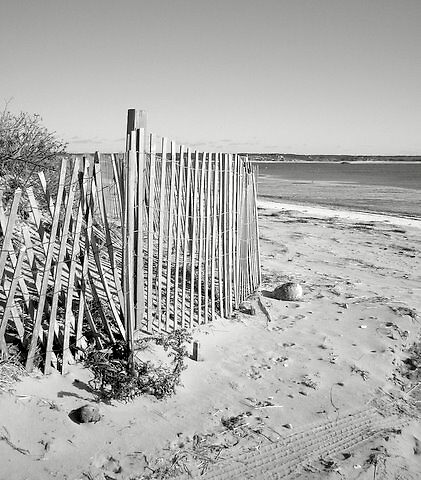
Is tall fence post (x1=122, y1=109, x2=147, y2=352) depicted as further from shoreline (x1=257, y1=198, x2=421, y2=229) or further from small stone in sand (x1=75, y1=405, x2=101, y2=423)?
shoreline (x1=257, y1=198, x2=421, y2=229)

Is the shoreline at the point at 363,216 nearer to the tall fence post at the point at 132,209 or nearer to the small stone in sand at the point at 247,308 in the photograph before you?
the small stone in sand at the point at 247,308

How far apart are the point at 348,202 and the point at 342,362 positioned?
20.3m

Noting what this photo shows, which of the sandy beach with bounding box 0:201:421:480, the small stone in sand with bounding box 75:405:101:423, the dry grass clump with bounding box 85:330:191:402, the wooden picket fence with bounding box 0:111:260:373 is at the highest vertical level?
the wooden picket fence with bounding box 0:111:260:373

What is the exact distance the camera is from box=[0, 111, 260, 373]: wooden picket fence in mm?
3351

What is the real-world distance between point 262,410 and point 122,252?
67.7 inches

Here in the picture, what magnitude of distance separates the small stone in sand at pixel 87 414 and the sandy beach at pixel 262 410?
0.04 m

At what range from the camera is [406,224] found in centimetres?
1552

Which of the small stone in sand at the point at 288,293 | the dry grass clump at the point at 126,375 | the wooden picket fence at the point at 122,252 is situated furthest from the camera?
the small stone in sand at the point at 288,293

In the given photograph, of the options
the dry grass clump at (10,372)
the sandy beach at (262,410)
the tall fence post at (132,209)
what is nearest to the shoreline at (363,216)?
the sandy beach at (262,410)

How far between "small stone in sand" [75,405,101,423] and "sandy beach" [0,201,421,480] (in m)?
0.04

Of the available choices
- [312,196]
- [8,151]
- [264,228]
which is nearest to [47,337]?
[8,151]

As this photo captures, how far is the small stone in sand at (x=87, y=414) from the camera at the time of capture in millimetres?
3196

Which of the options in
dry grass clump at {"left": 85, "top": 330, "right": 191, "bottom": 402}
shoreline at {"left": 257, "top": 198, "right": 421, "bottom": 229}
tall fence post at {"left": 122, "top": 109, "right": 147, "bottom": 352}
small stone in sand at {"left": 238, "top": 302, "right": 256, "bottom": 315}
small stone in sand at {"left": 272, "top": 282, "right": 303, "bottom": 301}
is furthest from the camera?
shoreline at {"left": 257, "top": 198, "right": 421, "bottom": 229}

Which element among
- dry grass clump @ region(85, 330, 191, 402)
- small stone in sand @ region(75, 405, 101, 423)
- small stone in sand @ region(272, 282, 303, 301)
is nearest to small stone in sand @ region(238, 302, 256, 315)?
small stone in sand @ region(272, 282, 303, 301)
